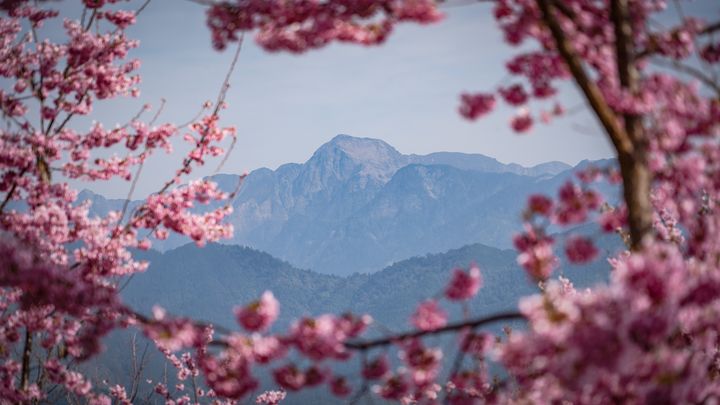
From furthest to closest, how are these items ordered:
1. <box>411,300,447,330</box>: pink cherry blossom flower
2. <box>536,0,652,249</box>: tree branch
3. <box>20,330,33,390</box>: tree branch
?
<box>20,330,33,390</box>: tree branch
<box>411,300,447,330</box>: pink cherry blossom flower
<box>536,0,652,249</box>: tree branch

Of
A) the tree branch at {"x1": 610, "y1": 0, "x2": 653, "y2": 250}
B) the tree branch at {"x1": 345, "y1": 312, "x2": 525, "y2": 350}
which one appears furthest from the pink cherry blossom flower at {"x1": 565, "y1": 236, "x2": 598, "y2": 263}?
the tree branch at {"x1": 345, "y1": 312, "x2": 525, "y2": 350}

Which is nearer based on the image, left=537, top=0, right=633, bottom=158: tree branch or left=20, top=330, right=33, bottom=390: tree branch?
left=537, top=0, right=633, bottom=158: tree branch

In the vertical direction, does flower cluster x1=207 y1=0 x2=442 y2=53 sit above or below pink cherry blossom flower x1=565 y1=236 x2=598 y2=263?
above

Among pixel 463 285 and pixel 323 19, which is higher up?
pixel 323 19

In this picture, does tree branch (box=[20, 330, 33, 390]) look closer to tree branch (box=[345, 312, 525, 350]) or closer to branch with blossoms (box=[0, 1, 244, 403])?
branch with blossoms (box=[0, 1, 244, 403])

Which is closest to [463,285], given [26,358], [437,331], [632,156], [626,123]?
[437,331]

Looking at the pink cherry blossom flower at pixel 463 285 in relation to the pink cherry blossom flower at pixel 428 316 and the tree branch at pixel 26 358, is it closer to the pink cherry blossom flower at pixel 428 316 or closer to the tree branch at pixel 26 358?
the pink cherry blossom flower at pixel 428 316

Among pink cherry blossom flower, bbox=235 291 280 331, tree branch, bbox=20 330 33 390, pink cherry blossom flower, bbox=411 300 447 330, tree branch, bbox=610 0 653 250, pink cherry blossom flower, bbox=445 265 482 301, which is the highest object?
tree branch, bbox=610 0 653 250

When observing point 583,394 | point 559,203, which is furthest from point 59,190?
point 583,394

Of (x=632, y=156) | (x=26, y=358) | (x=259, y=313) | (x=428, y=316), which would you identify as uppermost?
(x=632, y=156)

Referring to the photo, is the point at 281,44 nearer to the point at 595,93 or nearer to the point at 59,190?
the point at 595,93

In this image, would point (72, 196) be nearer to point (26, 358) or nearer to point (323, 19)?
point (26, 358)

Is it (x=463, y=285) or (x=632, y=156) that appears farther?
(x=463, y=285)

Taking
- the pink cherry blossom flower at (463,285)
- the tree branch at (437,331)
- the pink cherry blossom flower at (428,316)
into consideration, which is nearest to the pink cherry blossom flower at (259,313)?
the tree branch at (437,331)
